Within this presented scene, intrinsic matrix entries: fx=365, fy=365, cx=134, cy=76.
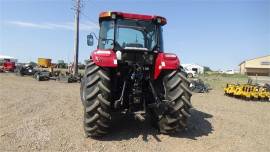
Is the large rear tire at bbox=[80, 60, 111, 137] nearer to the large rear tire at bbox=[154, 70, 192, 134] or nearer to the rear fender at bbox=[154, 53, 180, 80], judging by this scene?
the rear fender at bbox=[154, 53, 180, 80]

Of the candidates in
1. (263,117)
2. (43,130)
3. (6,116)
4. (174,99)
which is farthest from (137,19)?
(263,117)

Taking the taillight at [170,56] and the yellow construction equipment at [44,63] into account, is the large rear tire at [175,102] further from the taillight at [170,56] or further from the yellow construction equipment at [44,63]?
the yellow construction equipment at [44,63]

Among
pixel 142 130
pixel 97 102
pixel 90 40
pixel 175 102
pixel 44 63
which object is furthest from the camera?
pixel 44 63

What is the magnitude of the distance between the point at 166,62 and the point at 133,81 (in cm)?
79

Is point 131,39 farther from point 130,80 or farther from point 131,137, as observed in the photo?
point 131,137

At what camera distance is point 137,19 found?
316 inches

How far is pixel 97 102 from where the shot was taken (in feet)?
22.8

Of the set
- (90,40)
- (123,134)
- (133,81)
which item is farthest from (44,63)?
(133,81)

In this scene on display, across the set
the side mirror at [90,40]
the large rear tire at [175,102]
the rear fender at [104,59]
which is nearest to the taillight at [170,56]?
the large rear tire at [175,102]

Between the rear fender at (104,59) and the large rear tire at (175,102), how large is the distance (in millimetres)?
1258

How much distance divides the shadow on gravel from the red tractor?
0.75 feet

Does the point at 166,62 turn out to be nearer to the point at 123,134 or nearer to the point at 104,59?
the point at 104,59

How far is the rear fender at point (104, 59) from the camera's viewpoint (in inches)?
279

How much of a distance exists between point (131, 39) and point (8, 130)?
10.9 ft
